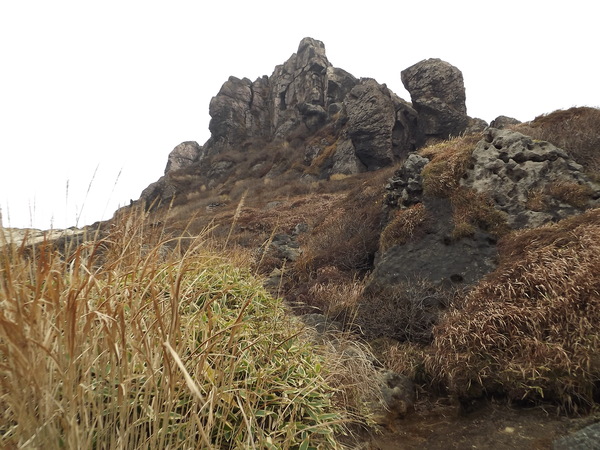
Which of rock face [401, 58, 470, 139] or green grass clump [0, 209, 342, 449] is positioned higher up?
rock face [401, 58, 470, 139]

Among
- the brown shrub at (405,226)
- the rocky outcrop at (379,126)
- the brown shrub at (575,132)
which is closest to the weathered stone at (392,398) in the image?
the brown shrub at (405,226)

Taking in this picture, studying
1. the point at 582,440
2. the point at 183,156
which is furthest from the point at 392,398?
the point at 183,156

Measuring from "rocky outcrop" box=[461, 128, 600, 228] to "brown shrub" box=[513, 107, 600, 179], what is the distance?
494 millimetres

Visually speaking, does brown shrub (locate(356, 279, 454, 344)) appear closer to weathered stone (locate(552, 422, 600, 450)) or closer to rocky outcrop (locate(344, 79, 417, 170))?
weathered stone (locate(552, 422, 600, 450))

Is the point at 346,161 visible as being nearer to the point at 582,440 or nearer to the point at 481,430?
the point at 481,430

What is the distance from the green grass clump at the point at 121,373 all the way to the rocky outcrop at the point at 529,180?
5501mm

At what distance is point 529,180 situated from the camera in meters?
6.61

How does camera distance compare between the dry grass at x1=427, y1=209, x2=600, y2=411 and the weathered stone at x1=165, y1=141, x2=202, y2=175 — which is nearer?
the dry grass at x1=427, y1=209, x2=600, y2=411

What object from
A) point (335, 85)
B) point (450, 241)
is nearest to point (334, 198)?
point (450, 241)

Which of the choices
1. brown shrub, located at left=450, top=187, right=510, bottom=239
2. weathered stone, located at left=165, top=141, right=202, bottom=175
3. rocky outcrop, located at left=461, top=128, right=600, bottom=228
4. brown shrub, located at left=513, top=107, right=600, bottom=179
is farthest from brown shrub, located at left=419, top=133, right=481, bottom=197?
weathered stone, located at left=165, top=141, right=202, bottom=175

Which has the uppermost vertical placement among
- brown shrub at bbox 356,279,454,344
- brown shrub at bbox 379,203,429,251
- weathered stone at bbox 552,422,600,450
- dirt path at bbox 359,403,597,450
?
brown shrub at bbox 379,203,429,251

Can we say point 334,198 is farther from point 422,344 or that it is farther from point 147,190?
point 147,190

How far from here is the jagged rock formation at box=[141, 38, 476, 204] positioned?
80.5 ft

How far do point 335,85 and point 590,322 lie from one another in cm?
3612
